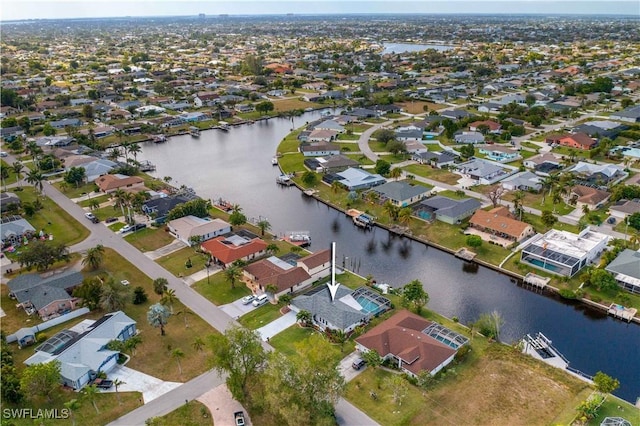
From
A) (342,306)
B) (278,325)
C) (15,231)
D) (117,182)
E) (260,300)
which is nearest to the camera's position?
(278,325)

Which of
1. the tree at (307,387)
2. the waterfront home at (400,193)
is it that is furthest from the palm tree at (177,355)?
the waterfront home at (400,193)

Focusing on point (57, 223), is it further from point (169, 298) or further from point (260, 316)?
point (260, 316)

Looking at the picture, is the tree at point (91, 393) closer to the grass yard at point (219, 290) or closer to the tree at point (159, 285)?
the tree at point (159, 285)

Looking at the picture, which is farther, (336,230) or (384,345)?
(336,230)

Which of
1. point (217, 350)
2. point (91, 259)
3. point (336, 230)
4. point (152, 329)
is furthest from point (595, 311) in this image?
point (91, 259)

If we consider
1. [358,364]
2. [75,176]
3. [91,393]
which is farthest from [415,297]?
[75,176]

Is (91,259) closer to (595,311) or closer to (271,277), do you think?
(271,277)
